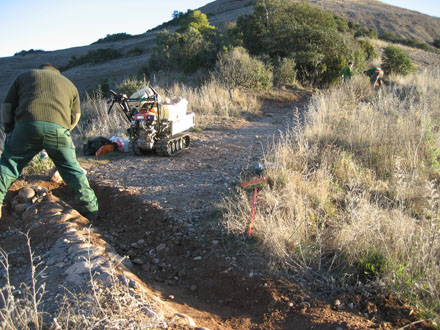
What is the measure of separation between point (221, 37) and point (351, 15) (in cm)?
2881

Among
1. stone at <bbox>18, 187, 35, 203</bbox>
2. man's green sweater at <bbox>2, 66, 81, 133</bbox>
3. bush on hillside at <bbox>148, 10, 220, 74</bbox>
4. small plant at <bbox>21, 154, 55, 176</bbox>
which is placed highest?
bush on hillside at <bbox>148, 10, 220, 74</bbox>

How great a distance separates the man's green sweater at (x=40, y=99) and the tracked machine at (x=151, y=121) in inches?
74.9

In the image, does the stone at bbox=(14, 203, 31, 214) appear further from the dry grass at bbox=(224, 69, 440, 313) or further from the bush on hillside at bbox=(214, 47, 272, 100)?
the bush on hillside at bbox=(214, 47, 272, 100)

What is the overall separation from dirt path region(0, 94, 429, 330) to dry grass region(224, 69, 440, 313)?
24 cm

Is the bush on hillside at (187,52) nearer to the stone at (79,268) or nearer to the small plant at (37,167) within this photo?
the small plant at (37,167)

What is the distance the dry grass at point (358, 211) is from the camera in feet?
9.87

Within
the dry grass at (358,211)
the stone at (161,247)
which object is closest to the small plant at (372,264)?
the dry grass at (358,211)

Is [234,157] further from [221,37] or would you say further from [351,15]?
[351,15]

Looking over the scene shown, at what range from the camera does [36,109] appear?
3.95 metres

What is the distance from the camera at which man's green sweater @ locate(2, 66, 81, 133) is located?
395 cm

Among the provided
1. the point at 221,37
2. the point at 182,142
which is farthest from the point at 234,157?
the point at 221,37

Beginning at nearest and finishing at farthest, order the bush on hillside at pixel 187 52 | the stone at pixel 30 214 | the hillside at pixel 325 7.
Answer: the stone at pixel 30 214
the bush on hillside at pixel 187 52
the hillside at pixel 325 7

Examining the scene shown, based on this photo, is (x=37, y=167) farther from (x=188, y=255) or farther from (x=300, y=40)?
(x=300, y=40)

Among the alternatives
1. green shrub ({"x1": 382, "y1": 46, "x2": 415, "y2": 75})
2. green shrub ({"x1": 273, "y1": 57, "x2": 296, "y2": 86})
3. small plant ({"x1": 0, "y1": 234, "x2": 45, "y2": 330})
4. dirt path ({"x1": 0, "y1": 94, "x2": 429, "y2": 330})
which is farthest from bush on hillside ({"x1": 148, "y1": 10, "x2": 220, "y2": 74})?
small plant ({"x1": 0, "y1": 234, "x2": 45, "y2": 330})
